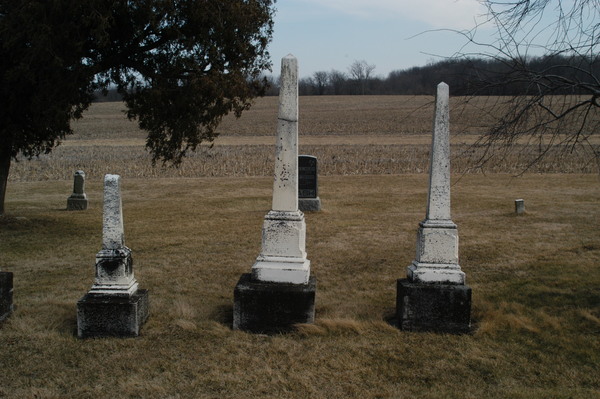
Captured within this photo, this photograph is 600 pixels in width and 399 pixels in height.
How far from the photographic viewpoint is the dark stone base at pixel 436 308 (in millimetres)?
5895

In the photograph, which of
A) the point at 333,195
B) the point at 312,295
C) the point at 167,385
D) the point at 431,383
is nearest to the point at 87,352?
the point at 167,385

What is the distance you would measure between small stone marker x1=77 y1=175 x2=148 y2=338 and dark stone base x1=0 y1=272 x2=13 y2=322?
3.75 ft

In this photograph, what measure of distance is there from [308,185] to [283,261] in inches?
357

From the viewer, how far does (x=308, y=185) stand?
49.1 ft

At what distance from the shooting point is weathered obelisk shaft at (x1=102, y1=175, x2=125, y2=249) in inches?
226

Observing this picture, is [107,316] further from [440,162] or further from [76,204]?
[76,204]

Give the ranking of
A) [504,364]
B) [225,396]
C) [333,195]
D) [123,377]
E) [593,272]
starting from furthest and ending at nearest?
[333,195]
[593,272]
[504,364]
[123,377]
[225,396]

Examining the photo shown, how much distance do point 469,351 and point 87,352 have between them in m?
3.92

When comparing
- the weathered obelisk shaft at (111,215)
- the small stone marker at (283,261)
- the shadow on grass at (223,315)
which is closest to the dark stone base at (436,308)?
the small stone marker at (283,261)

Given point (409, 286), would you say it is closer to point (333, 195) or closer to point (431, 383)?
point (431, 383)

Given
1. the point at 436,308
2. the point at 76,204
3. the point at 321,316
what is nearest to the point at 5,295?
the point at 321,316

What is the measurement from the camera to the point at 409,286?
5.94 meters

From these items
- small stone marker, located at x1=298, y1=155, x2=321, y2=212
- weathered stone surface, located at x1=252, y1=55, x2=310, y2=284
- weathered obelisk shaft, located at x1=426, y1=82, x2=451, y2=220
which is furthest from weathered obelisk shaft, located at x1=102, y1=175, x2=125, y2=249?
small stone marker, located at x1=298, y1=155, x2=321, y2=212

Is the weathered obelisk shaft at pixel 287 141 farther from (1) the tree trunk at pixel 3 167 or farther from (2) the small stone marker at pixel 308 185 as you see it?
(2) the small stone marker at pixel 308 185
